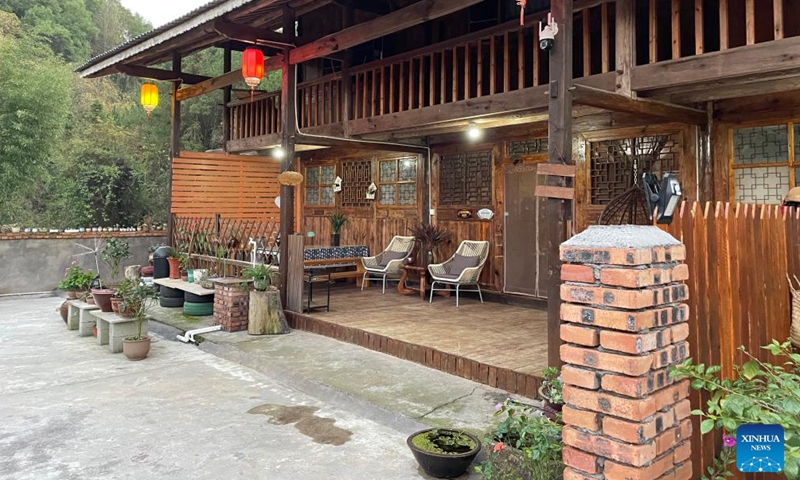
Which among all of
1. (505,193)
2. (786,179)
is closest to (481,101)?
(505,193)

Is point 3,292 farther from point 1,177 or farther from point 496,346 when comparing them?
point 496,346

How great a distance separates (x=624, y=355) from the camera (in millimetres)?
2020

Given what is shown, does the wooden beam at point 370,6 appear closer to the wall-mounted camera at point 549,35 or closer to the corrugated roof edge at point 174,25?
the corrugated roof edge at point 174,25

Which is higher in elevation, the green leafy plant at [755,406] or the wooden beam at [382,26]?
the wooden beam at [382,26]

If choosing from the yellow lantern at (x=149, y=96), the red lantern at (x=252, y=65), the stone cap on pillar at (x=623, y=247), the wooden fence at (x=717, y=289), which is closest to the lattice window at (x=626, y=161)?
the wooden fence at (x=717, y=289)

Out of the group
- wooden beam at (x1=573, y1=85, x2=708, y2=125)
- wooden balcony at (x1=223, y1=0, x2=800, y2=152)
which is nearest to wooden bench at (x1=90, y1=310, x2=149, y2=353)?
wooden balcony at (x1=223, y1=0, x2=800, y2=152)

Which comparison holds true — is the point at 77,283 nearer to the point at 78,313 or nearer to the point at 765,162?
the point at 78,313

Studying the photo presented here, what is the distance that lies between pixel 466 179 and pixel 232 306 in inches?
153

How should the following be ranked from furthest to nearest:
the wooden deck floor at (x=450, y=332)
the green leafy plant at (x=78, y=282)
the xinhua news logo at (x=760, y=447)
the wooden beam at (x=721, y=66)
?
the green leafy plant at (x=78, y=282)
the wooden deck floor at (x=450, y=332)
the wooden beam at (x=721, y=66)
the xinhua news logo at (x=760, y=447)

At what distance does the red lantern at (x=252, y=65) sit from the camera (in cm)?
713

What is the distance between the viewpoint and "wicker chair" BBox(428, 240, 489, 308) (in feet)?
25.1

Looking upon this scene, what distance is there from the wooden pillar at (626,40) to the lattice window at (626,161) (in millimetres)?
1682

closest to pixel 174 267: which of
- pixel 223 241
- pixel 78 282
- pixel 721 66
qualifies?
pixel 223 241

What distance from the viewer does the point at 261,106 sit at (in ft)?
33.8
